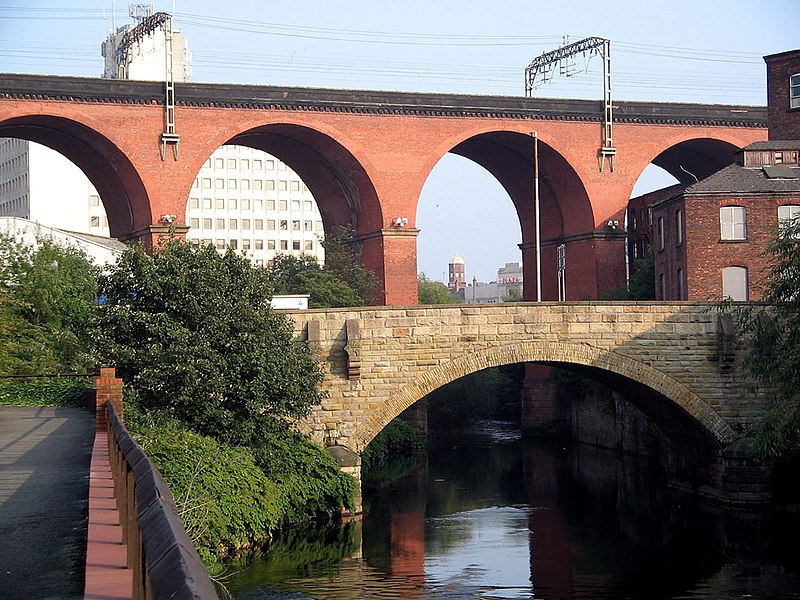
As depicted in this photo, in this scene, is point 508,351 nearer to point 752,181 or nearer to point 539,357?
point 539,357

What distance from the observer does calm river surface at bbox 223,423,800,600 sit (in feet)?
77.7

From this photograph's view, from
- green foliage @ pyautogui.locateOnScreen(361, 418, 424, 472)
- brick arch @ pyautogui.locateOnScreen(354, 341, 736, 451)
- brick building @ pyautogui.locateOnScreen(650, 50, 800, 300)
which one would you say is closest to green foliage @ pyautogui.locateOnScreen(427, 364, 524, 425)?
green foliage @ pyautogui.locateOnScreen(361, 418, 424, 472)

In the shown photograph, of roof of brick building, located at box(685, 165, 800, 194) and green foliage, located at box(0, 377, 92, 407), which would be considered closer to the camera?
green foliage, located at box(0, 377, 92, 407)

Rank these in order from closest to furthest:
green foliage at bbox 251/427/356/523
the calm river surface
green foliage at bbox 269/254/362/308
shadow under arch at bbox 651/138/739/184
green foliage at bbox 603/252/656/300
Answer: the calm river surface < green foliage at bbox 251/427/356/523 < green foliage at bbox 269/254/362/308 < green foliage at bbox 603/252/656/300 < shadow under arch at bbox 651/138/739/184

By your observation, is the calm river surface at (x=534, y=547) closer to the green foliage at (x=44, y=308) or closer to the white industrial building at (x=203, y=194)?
the green foliage at (x=44, y=308)

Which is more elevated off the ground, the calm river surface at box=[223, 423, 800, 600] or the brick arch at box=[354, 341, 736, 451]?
the brick arch at box=[354, 341, 736, 451]

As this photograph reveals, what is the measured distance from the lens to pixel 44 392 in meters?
27.3

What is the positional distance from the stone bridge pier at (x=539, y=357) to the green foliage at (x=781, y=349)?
63.7 inches

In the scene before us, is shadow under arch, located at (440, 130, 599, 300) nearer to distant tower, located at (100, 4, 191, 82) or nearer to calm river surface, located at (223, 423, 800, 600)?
calm river surface, located at (223, 423, 800, 600)

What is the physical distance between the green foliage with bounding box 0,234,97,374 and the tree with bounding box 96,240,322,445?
4545mm

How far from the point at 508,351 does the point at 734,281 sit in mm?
14790

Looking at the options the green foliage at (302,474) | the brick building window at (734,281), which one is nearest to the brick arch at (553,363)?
the green foliage at (302,474)

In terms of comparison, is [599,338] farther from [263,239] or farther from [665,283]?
[263,239]

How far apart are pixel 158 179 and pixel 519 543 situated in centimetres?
2184
